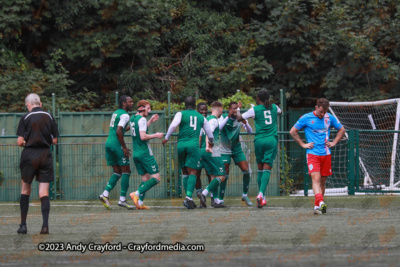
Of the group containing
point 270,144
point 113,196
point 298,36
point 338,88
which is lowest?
point 113,196

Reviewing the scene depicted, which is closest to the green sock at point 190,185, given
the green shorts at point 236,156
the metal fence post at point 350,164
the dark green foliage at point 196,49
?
the green shorts at point 236,156

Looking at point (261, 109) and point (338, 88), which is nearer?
point (261, 109)

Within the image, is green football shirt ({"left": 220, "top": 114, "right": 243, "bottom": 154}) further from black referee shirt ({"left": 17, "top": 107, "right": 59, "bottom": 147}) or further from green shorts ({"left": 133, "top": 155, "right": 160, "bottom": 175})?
black referee shirt ({"left": 17, "top": 107, "right": 59, "bottom": 147})

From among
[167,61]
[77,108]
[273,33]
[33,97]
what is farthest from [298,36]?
[33,97]

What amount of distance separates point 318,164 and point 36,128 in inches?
186

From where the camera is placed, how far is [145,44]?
23.8m

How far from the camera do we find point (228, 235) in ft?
29.2

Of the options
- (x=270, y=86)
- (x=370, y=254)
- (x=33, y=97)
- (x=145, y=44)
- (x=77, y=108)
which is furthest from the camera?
(x=270, y=86)

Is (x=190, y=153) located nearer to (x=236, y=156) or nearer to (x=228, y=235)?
(x=236, y=156)

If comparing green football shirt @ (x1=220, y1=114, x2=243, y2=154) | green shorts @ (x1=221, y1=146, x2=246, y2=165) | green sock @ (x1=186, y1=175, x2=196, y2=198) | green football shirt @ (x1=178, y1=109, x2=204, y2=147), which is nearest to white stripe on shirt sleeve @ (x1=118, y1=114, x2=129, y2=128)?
green football shirt @ (x1=178, y1=109, x2=204, y2=147)

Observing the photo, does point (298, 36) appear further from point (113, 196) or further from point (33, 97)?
point (33, 97)

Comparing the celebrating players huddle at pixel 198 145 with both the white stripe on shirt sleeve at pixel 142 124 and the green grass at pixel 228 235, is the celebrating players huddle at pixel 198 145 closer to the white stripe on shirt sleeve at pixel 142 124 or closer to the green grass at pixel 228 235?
the white stripe on shirt sleeve at pixel 142 124

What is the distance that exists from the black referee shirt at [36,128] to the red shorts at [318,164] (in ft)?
14.5

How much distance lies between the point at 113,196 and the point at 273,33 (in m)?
9.66
